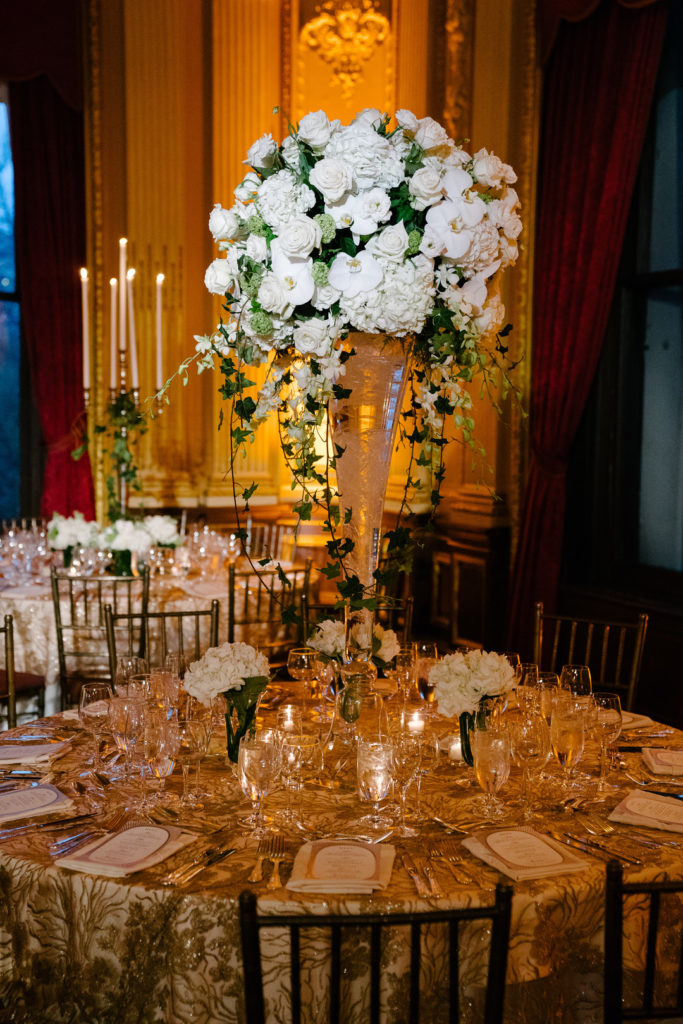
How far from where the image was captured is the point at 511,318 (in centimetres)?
537

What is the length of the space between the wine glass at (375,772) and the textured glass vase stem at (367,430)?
44 cm

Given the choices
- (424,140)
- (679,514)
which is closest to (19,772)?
(424,140)

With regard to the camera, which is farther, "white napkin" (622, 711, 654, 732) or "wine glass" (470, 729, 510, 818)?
"white napkin" (622, 711, 654, 732)

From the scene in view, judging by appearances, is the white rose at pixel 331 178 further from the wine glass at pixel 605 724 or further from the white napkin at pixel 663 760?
the white napkin at pixel 663 760

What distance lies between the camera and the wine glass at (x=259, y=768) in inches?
68.0

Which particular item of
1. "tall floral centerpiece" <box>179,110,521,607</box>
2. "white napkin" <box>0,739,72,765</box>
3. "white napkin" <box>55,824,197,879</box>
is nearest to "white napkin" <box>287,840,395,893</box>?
"white napkin" <box>55,824,197,879</box>

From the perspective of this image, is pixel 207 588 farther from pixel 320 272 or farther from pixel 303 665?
pixel 320 272

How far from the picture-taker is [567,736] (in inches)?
76.2

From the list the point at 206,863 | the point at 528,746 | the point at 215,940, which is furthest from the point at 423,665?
the point at 215,940

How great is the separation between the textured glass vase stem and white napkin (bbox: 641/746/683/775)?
77cm

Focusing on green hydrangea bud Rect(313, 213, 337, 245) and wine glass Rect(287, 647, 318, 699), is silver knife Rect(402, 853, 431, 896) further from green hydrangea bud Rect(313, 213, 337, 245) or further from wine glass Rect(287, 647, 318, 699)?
green hydrangea bud Rect(313, 213, 337, 245)

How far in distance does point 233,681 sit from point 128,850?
0.40m

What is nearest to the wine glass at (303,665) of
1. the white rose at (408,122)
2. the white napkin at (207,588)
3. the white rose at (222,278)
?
the white rose at (222,278)

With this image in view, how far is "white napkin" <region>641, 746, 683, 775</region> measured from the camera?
2.16m
